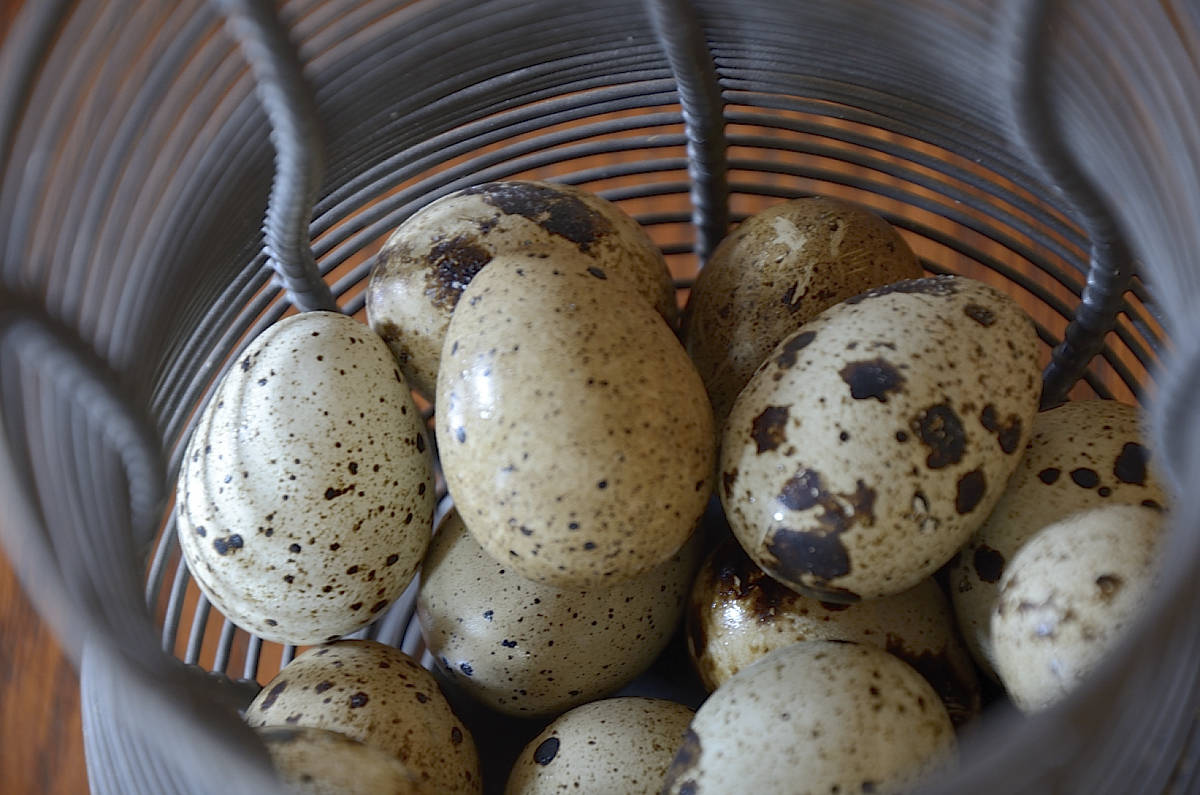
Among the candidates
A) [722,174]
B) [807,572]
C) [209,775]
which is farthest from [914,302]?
[209,775]

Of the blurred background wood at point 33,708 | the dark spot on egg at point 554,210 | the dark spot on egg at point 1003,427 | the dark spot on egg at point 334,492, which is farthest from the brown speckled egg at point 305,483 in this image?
the blurred background wood at point 33,708

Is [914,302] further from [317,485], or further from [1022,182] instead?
[317,485]

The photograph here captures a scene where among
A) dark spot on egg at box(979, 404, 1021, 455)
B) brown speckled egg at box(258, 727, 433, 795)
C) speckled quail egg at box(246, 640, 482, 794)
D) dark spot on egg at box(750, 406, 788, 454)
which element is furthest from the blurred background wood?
dark spot on egg at box(979, 404, 1021, 455)

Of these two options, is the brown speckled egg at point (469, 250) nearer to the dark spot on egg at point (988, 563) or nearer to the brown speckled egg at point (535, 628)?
the brown speckled egg at point (535, 628)

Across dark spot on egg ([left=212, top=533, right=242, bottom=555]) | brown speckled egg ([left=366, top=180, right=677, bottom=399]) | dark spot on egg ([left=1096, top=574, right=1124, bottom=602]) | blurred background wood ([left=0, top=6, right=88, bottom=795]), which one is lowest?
blurred background wood ([left=0, top=6, right=88, bottom=795])

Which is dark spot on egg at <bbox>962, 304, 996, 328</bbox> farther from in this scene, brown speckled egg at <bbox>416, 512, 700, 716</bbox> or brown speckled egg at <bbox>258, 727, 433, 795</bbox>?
brown speckled egg at <bbox>258, 727, 433, 795</bbox>

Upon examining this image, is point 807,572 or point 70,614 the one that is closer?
point 70,614
